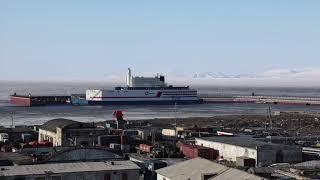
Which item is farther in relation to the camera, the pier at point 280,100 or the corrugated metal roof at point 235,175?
the pier at point 280,100

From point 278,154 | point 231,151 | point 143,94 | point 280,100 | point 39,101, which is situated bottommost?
point 231,151

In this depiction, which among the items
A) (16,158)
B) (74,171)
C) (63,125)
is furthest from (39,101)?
(74,171)

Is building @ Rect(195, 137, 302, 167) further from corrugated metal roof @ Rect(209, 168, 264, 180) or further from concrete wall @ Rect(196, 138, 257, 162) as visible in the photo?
corrugated metal roof @ Rect(209, 168, 264, 180)

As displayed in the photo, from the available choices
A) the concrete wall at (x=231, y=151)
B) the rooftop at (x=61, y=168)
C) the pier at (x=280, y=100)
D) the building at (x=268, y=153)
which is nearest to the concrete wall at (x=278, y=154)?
the building at (x=268, y=153)

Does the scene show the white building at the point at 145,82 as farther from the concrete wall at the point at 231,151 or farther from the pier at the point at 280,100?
the concrete wall at the point at 231,151

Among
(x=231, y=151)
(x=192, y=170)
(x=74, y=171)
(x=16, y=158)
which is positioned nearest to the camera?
(x=74, y=171)

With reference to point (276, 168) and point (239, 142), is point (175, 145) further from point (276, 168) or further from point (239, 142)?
point (276, 168)

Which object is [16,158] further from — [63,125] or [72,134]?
[63,125]
